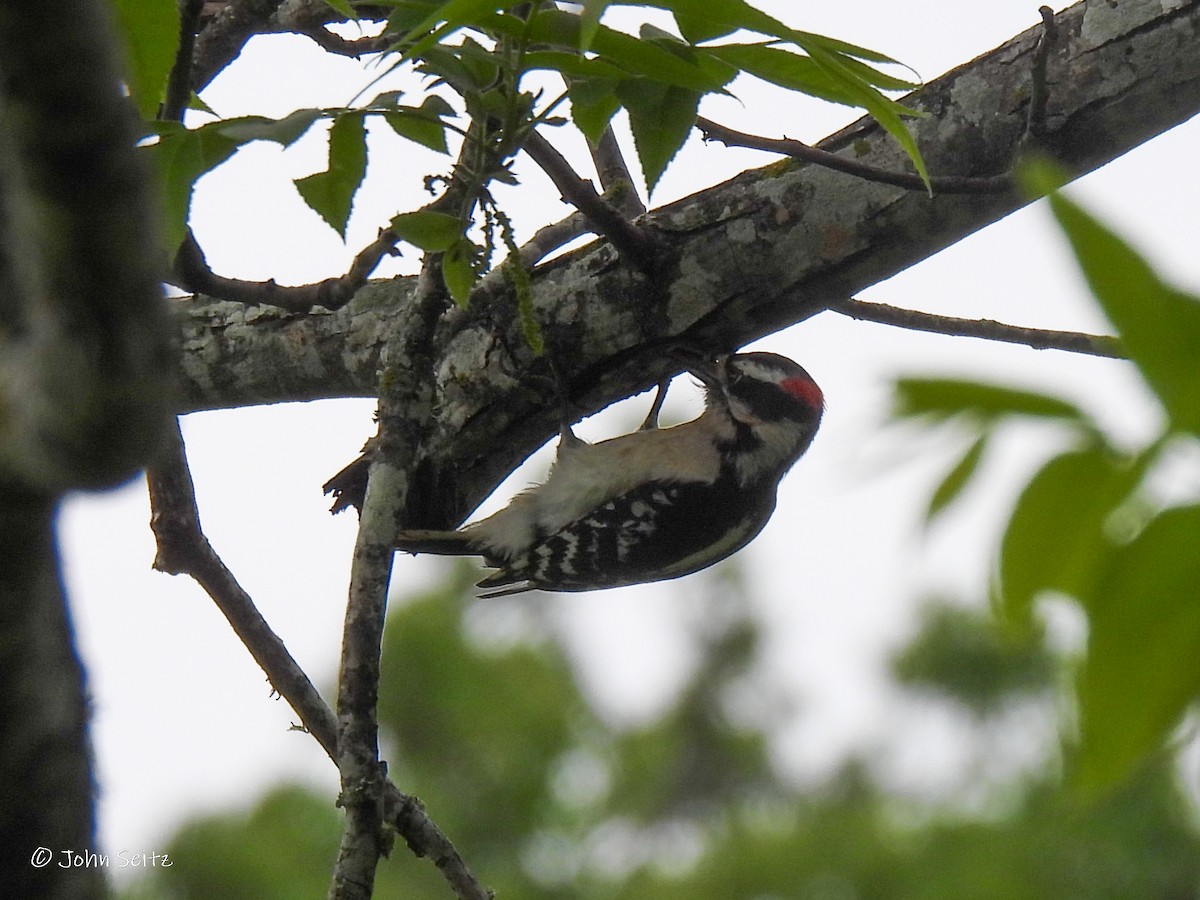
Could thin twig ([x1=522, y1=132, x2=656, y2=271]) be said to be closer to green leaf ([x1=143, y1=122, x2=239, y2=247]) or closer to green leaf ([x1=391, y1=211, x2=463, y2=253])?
green leaf ([x1=391, y1=211, x2=463, y2=253])

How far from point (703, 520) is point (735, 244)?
5.67 feet

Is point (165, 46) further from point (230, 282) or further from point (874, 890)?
point (874, 890)

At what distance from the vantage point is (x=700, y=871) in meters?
16.2

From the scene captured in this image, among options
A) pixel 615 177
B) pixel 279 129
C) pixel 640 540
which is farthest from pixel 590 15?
pixel 640 540

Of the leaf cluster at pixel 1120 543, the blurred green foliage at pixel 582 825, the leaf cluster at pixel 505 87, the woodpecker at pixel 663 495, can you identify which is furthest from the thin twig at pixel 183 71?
the blurred green foliage at pixel 582 825

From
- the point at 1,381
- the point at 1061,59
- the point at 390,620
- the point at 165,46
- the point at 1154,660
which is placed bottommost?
the point at 1154,660

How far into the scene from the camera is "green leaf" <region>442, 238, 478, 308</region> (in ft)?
7.47

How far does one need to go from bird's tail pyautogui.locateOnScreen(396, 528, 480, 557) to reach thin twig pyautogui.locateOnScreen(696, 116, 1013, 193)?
1.54 m

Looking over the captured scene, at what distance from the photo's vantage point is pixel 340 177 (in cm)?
208

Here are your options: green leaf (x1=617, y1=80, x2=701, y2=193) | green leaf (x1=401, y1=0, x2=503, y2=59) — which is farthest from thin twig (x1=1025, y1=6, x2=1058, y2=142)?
green leaf (x1=401, y1=0, x2=503, y2=59)

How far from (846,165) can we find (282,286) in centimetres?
132

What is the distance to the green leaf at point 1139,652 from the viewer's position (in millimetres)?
780

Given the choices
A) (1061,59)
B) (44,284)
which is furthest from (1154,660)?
(1061,59)

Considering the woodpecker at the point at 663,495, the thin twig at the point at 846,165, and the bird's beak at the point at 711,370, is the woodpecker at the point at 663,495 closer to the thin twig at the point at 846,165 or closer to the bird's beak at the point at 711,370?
the bird's beak at the point at 711,370
